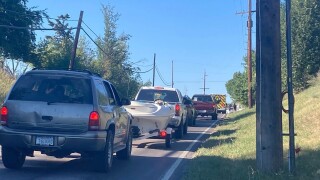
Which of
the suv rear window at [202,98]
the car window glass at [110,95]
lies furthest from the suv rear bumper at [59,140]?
the suv rear window at [202,98]

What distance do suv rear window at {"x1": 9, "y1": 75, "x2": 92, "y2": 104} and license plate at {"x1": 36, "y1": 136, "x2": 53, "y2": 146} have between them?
28.8 inches

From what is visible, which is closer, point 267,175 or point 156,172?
point 267,175

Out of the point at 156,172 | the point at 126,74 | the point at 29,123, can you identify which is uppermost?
the point at 126,74

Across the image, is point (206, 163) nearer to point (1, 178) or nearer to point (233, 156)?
point (233, 156)

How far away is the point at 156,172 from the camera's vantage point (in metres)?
12.2

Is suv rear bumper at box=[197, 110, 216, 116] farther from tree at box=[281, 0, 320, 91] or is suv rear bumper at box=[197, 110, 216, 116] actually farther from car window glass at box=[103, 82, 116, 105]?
car window glass at box=[103, 82, 116, 105]

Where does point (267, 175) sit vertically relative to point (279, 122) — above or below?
below

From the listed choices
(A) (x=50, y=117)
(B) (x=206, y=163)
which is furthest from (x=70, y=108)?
(B) (x=206, y=163)

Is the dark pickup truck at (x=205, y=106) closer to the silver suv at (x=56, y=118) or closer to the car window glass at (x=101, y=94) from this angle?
the car window glass at (x=101, y=94)

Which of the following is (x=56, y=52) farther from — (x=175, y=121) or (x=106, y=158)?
(x=106, y=158)

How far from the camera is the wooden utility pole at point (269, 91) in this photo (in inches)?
399

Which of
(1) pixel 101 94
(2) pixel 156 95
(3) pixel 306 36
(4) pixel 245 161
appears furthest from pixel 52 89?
(3) pixel 306 36

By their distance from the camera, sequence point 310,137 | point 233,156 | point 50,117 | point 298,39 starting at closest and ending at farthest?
point 50,117
point 233,156
point 310,137
point 298,39

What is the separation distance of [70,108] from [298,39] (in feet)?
97.8
